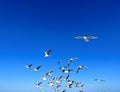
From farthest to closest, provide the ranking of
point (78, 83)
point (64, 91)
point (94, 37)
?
1. point (78, 83)
2. point (64, 91)
3. point (94, 37)

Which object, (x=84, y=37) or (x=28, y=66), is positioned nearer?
(x=84, y=37)

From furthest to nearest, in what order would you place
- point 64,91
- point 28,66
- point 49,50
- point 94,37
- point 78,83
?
1. point 78,83
2. point 64,91
3. point 28,66
4. point 49,50
5. point 94,37

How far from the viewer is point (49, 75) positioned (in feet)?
186

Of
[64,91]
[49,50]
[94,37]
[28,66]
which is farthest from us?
[64,91]

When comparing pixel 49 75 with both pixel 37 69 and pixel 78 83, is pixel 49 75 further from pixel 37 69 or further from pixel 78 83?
pixel 78 83

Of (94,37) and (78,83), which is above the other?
(78,83)

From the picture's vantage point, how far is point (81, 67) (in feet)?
184

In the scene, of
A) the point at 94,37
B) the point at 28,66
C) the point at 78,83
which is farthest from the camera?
the point at 78,83

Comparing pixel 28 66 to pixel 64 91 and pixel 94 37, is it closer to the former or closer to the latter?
pixel 64 91

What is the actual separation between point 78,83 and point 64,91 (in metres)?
10.3

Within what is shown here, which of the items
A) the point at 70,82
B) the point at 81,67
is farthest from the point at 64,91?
the point at 81,67

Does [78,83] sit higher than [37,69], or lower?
higher

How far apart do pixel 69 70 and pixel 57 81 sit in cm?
556

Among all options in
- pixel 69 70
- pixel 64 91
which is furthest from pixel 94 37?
pixel 64 91
